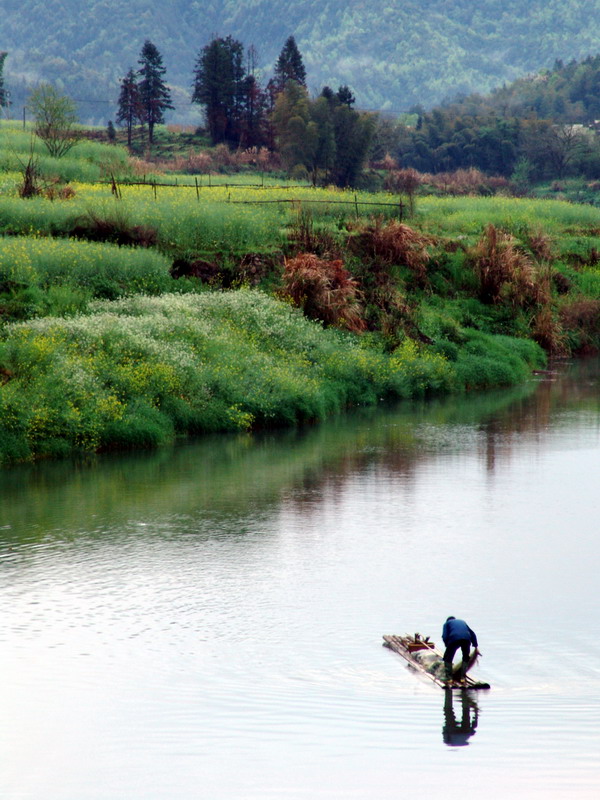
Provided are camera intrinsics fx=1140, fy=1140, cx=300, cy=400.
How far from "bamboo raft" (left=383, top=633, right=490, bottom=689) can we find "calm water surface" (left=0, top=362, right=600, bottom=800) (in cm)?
19

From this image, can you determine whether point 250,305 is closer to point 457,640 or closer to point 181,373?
point 181,373

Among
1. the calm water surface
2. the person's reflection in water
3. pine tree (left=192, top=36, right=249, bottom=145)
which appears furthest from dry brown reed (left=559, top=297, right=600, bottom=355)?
pine tree (left=192, top=36, right=249, bottom=145)

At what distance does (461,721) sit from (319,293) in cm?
2621

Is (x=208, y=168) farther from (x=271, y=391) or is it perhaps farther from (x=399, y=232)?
(x=271, y=391)

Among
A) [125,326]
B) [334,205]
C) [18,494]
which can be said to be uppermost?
[334,205]

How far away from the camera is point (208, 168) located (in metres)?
80.4

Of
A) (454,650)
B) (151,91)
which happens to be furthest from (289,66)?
(454,650)

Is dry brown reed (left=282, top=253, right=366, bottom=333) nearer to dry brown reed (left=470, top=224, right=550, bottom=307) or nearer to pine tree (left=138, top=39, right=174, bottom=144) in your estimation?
dry brown reed (left=470, top=224, right=550, bottom=307)

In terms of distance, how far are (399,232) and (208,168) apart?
39301mm

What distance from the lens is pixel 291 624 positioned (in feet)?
46.4

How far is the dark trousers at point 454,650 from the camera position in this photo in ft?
39.3

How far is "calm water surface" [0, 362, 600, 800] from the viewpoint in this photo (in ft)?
34.4

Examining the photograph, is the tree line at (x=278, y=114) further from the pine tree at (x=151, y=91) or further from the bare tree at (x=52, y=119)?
the bare tree at (x=52, y=119)

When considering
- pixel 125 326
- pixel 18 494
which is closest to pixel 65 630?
pixel 18 494
